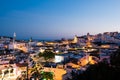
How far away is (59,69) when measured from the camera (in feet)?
104

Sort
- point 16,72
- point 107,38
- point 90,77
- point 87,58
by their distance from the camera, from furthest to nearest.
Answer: point 107,38, point 87,58, point 16,72, point 90,77

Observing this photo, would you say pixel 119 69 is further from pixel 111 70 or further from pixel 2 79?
pixel 2 79

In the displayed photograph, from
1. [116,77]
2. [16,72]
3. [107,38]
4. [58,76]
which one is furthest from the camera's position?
[107,38]

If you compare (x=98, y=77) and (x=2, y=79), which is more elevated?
(x=98, y=77)

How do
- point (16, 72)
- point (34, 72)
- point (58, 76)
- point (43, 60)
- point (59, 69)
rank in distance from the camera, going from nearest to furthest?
point (34, 72)
point (16, 72)
point (58, 76)
point (59, 69)
point (43, 60)

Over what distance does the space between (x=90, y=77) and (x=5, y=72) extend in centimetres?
1246

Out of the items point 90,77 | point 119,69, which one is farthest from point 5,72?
point 119,69

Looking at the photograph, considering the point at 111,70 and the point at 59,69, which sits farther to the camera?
the point at 59,69

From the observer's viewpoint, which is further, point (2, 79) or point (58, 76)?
point (58, 76)

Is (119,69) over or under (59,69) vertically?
over

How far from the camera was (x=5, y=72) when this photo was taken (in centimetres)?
2431

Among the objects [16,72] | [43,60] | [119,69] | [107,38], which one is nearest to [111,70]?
[119,69]

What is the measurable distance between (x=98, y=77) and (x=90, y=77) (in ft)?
3.44

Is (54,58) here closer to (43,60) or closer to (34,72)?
(43,60)
